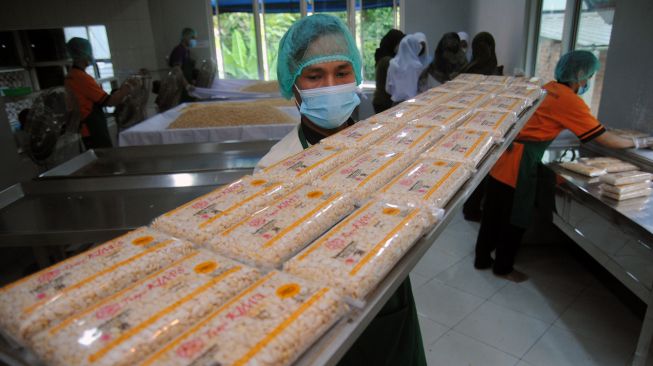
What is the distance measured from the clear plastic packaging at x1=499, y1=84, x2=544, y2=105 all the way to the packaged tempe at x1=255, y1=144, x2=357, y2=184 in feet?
3.16

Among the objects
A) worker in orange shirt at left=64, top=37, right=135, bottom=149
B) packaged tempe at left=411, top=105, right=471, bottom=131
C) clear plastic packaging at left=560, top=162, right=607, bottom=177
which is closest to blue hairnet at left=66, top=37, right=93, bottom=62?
worker in orange shirt at left=64, top=37, right=135, bottom=149

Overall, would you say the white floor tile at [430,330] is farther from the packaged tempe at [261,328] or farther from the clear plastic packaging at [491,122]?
the packaged tempe at [261,328]

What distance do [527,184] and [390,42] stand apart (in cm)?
285

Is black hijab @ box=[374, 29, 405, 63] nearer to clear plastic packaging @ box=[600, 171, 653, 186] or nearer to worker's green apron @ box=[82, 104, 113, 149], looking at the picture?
worker's green apron @ box=[82, 104, 113, 149]

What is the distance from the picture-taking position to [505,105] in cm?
154

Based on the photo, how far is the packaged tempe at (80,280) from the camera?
52cm

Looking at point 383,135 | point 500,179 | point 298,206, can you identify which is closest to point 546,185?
point 500,179

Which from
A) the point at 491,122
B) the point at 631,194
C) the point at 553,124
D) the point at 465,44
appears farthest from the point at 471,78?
the point at 465,44

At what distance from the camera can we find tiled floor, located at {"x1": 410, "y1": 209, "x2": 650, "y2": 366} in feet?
6.65

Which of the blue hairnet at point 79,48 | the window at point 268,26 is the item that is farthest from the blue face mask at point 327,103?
the window at point 268,26

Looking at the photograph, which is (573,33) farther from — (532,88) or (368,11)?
(368,11)

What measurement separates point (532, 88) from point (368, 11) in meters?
5.38

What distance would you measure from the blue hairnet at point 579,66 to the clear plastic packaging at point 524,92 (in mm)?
655

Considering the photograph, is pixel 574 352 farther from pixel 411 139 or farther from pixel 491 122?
pixel 411 139
